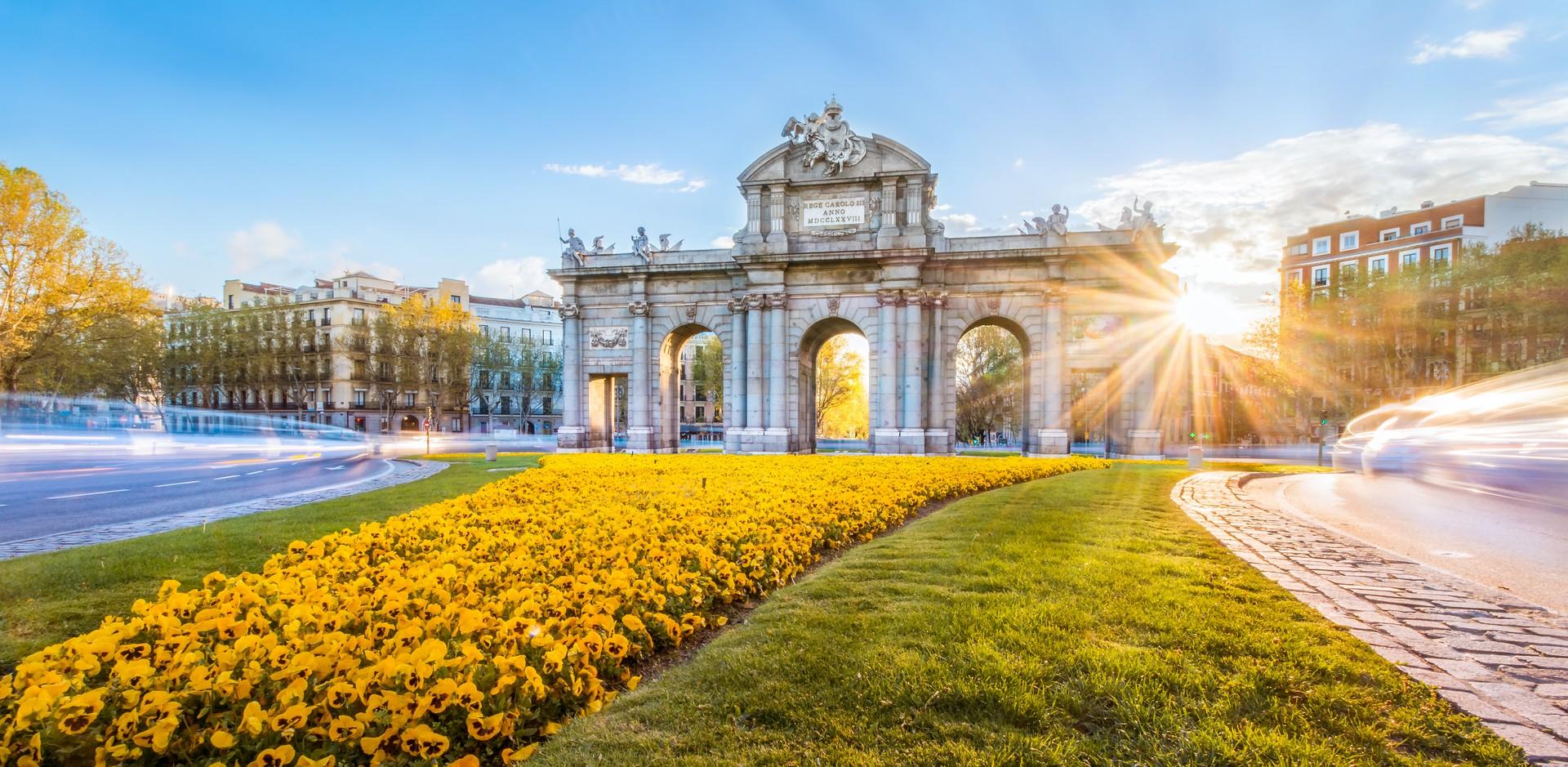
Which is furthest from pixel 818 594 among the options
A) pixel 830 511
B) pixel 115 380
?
pixel 115 380

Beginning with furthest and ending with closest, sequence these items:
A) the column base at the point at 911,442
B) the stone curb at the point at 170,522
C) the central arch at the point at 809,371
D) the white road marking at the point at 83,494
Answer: the central arch at the point at 809,371
the column base at the point at 911,442
the white road marking at the point at 83,494
the stone curb at the point at 170,522

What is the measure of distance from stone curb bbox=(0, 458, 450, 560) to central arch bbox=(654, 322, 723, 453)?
16.5 m

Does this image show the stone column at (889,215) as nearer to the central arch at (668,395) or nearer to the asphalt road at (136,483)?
the central arch at (668,395)

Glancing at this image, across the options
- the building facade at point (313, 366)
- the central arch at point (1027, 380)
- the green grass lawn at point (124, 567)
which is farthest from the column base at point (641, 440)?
the building facade at point (313, 366)

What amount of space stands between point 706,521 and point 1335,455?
26.3 m

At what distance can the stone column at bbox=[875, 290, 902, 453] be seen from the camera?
33.3m

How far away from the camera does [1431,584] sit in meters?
7.46

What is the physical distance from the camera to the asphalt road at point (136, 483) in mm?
13906

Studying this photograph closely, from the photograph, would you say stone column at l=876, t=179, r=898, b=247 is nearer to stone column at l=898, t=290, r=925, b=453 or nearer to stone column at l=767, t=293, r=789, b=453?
stone column at l=898, t=290, r=925, b=453

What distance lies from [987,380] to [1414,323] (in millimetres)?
27735

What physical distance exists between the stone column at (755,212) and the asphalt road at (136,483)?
19.0 meters

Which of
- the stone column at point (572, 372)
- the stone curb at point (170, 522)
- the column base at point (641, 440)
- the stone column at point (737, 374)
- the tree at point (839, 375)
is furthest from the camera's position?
the tree at point (839, 375)

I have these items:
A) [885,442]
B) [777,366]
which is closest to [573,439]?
[777,366]

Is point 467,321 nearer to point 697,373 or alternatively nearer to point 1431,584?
point 697,373
